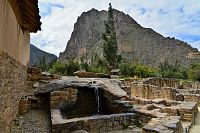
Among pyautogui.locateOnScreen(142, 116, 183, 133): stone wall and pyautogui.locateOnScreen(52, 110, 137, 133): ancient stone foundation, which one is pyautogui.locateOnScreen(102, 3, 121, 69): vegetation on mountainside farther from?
pyautogui.locateOnScreen(142, 116, 183, 133): stone wall

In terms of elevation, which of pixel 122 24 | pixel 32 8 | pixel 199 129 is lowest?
pixel 199 129

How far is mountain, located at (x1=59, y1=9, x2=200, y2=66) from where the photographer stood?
81375 mm

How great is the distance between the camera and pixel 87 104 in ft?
44.2

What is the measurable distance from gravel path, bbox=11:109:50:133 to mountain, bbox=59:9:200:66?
55.8 m

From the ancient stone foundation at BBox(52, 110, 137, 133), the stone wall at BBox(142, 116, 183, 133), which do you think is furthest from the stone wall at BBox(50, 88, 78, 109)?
the stone wall at BBox(142, 116, 183, 133)

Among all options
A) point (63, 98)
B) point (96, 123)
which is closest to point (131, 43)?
point (63, 98)

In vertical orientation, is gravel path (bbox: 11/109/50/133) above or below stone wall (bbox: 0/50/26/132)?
below

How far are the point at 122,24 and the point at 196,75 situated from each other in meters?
73.2

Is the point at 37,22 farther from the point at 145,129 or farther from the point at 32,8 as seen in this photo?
the point at 145,129

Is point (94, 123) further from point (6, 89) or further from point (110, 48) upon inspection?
point (110, 48)

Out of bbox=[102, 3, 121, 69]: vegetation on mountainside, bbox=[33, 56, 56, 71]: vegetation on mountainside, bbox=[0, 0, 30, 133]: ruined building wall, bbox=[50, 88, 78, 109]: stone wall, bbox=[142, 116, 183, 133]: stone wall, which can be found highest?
bbox=[102, 3, 121, 69]: vegetation on mountainside

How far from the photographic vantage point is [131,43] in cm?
9481

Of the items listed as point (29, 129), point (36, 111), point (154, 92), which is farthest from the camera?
point (154, 92)

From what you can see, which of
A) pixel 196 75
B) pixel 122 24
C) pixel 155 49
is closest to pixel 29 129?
pixel 196 75
